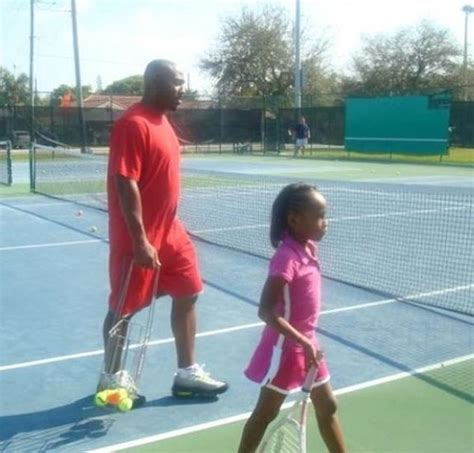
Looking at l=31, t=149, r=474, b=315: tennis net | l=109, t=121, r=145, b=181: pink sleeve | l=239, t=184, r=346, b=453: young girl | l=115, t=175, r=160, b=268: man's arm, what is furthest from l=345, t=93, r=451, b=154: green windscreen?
l=239, t=184, r=346, b=453: young girl

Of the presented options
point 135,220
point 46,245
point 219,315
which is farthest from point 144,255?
point 46,245

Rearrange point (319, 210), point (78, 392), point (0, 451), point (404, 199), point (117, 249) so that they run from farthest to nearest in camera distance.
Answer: point (404, 199)
point (78, 392)
point (117, 249)
point (0, 451)
point (319, 210)

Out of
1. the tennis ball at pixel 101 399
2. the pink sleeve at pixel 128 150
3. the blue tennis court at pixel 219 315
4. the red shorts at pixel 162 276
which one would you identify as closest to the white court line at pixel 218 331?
the blue tennis court at pixel 219 315

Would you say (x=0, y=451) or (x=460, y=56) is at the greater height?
(x=460, y=56)

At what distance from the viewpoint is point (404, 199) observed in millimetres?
13562

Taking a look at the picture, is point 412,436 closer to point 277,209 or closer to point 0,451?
point 277,209

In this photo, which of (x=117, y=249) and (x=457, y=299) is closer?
(x=117, y=249)

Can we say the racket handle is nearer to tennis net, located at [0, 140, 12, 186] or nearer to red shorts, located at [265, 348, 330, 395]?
red shorts, located at [265, 348, 330, 395]

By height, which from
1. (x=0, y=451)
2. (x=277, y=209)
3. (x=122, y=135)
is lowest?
(x=0, y=451)

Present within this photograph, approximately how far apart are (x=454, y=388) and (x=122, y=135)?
238cm

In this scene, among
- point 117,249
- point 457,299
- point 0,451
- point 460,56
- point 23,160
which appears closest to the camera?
point 0,451

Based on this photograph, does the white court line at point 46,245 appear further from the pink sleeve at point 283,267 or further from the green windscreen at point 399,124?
A: the green windscreen at point 399,124

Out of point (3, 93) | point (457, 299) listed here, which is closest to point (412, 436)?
point (457, 299)

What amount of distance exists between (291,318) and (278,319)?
0.34 feet
